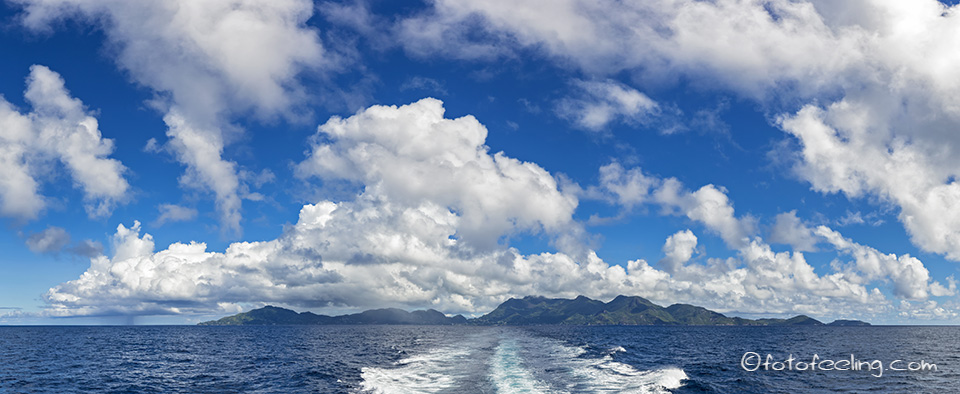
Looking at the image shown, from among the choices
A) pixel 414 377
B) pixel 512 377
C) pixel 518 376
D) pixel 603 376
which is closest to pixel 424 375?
pixel 414 377

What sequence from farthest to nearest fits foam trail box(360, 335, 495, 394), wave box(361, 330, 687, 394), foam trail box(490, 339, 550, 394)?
foam trail box(360, 335, 495, 394)
wave box(361, 330, 687, 394)
foam trail box(490, 339, 550, 394)

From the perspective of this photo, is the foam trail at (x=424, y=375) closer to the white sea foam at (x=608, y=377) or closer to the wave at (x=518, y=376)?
the wave at (x=518, y=376)

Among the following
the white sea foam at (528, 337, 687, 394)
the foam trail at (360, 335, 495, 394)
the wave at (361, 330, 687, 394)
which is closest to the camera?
the wave at (361, 330, 687, 394)

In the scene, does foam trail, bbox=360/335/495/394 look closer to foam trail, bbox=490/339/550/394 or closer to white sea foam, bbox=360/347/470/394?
white sea foam, bbox=360/347/470/394

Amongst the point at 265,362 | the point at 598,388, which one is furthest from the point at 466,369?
the point at 265,362

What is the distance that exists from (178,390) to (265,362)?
32980mm

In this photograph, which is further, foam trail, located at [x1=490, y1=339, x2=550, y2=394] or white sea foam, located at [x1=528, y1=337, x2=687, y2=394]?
white sea foam, located at [x1=528, y1=337, x2=687, y2=394]

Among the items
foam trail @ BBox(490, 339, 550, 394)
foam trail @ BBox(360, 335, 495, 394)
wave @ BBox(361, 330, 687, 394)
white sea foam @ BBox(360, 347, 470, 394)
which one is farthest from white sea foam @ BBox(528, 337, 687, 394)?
white sea foam @ BBox(360, 347, 470, 394)

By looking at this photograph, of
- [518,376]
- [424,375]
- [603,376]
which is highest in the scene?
[518,376]

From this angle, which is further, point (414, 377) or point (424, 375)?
point (424, 375)

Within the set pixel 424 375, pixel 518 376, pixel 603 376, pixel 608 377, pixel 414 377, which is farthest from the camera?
pixel 424 375

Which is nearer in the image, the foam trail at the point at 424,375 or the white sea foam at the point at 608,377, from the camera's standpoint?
the white sea foam at the point at 608,377

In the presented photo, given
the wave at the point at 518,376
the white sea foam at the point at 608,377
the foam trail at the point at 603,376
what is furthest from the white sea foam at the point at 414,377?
the white sea foam at the point at 608,377

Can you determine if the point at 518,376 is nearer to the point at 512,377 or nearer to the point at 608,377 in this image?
the point at 512,377
